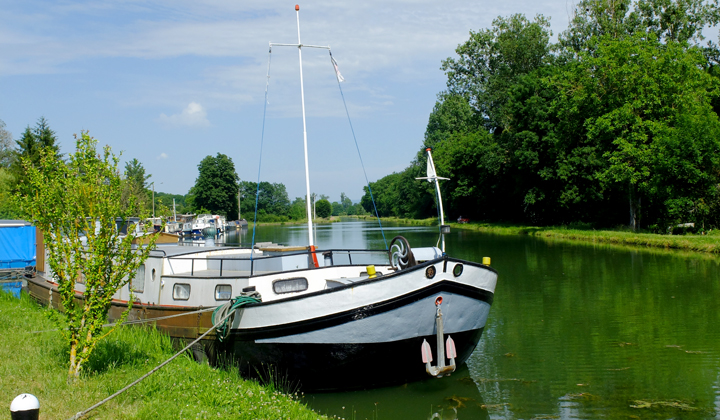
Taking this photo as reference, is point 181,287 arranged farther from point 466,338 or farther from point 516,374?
point 516,374

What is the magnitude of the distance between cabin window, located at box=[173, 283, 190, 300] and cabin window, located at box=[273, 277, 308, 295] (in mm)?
2026

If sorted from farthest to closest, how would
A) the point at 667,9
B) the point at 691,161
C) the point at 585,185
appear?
the point at 667,9
the point at 585,185
the point at 691,161

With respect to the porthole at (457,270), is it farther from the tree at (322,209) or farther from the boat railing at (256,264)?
the tree at (322,209)

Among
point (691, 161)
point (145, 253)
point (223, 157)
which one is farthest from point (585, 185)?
point (223, 157)

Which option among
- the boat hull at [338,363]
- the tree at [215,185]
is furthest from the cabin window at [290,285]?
the tree at [215,185]

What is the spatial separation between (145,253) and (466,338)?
5.44 m

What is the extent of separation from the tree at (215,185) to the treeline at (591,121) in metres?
45.3

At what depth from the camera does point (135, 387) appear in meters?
7.18

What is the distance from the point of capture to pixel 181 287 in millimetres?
10617

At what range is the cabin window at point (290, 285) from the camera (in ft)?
31.7

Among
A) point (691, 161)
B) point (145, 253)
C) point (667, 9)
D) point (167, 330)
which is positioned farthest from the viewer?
point (667, 9)

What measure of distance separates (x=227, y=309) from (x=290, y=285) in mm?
1286

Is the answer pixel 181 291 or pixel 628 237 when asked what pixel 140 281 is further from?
pixel 628 237

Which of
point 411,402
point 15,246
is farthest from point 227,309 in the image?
point 15,246
